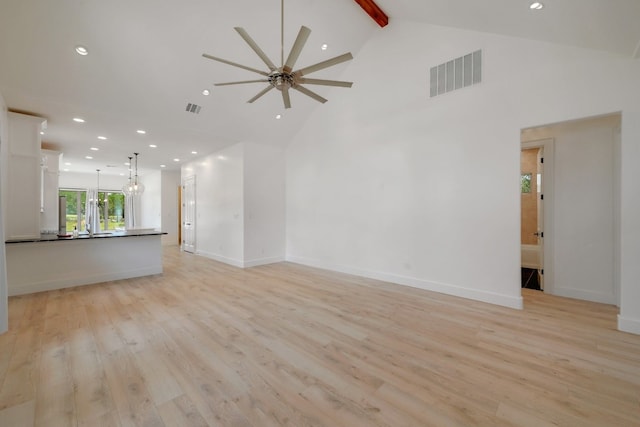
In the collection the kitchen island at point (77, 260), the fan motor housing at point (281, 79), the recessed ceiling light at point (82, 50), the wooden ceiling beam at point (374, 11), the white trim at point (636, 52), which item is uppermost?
the wooden ceiling beam at point (374, 11)

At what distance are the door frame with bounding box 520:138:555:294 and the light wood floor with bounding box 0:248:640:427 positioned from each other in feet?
1.51

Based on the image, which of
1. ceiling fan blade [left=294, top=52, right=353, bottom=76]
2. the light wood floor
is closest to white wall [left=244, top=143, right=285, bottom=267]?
the light wood floor

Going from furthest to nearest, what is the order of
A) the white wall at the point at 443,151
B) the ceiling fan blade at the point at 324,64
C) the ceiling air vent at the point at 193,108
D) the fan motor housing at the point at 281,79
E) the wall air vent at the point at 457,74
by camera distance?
1. the ceiling air vent at the point at 193,108
2. the wall air vent at the point at 457,74
3. the white wall at the point at 443,151
4. the fan motor housing at the point at 281,79
5. the ceiling fan blade at the point at 324,64

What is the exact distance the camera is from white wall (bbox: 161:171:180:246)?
988 cm

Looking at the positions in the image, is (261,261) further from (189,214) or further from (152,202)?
(152,202)

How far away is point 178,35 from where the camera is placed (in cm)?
354

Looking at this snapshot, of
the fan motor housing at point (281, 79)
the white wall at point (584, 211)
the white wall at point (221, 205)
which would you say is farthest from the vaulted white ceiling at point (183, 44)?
the fan motor housing at point (281, 79)

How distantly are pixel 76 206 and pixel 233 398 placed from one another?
1326 centimetres

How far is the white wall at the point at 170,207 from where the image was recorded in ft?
Result: 32.4

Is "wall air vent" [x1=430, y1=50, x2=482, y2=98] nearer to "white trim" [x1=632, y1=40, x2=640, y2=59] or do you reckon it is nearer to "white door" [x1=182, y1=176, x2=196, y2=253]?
"white trim" [x1=632, y1=40, x2=640, y2=59]

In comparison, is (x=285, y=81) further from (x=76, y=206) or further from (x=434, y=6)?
(x=76, y=206)

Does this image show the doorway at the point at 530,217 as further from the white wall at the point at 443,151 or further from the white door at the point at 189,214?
the white door at the point at 189,214

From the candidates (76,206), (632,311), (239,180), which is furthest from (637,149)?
(76,206)

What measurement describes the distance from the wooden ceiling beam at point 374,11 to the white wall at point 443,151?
0.59 feet
